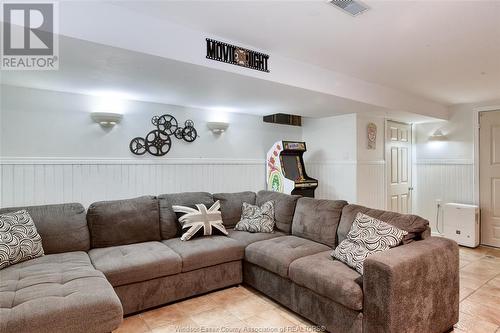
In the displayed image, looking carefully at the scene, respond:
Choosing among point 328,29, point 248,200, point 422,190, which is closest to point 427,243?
point 328,29

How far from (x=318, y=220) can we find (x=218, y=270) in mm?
1175

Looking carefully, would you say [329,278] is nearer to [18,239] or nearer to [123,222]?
[123,222]

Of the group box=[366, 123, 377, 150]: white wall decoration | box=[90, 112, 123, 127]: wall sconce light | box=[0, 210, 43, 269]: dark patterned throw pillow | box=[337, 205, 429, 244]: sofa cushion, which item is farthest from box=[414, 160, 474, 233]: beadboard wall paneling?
box=[0, 210, 43, 269]: dark patterned throw pillow

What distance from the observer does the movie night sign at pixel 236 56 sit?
2.37 metres

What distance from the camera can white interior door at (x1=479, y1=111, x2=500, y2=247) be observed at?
4.63 m

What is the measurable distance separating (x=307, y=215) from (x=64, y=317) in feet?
7.73

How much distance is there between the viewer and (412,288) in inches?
77.5

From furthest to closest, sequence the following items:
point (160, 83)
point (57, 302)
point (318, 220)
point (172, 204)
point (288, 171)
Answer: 1. point (288, 171)
2. point (172, 204)
3. point (318, 220)
4. point (160, 83)
5. point (57, 302)

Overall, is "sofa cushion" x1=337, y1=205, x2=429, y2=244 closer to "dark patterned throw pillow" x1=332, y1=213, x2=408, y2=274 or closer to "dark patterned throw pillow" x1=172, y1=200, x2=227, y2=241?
"dark patterned throw pillow" x1=332, y1=213, x2=408, y2=274

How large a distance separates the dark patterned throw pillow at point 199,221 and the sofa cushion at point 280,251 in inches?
20.0

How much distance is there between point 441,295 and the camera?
7.13 feet

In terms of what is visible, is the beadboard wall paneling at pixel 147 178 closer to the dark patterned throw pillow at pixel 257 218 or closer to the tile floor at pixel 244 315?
the dark patterned throw pillow at pixel 257 218

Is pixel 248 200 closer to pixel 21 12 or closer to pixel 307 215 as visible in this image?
pixel 307 215

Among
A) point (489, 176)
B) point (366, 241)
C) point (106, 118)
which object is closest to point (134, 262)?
point (106, 118)
